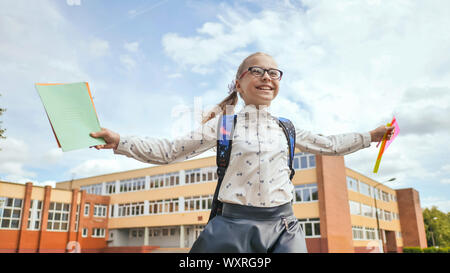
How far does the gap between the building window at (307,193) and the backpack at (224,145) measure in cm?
2651

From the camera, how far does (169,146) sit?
2215mm

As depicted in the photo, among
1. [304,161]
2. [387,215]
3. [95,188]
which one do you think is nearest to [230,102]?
[304,161]

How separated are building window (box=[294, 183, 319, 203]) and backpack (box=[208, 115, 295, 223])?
26514 millimetres

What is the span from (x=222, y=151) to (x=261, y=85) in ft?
1.79

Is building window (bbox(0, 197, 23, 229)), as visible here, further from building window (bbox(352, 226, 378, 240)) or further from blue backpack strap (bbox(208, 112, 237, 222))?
blue backpack strap (bbox(208, 112, 237, 222))

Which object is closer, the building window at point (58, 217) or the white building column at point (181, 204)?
the white building column at point (181, 204)

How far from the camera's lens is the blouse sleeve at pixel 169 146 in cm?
209

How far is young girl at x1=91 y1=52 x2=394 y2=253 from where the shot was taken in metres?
2.01

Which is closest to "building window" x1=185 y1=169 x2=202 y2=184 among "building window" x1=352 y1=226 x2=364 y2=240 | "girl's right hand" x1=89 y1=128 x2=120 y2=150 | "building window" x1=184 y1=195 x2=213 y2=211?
"building window" x1=184 y1=195 x2=213 y2=211

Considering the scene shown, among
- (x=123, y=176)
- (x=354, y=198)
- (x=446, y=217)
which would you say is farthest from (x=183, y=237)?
(x=446, y=217)

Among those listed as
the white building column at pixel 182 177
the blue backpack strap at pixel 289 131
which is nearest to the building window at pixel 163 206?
the white building column at pixel 182 177

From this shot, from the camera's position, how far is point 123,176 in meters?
41.5

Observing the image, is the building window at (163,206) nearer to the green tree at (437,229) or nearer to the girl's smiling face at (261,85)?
the girl's smiling face at (261,85)
